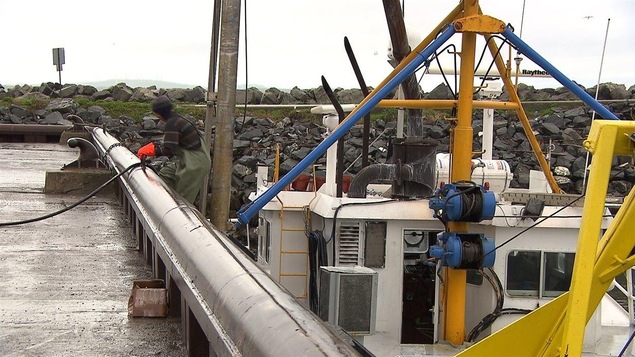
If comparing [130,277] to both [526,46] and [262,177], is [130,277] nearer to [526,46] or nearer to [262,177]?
[526,46]

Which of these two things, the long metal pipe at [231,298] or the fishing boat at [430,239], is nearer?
the long metal pipe at [231,298]

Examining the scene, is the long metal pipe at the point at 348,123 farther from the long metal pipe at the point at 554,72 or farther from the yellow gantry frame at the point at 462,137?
the long metal pipe at the point at 554,72

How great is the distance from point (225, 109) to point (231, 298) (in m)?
8.99

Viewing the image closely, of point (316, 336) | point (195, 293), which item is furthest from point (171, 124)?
point (316, 336)

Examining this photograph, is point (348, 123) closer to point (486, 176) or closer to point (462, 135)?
point (462, 135)

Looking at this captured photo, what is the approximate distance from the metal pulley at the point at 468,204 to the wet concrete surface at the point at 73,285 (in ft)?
11.3

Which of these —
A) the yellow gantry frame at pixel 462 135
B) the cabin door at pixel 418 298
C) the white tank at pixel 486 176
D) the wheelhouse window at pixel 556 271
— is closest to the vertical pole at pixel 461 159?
the yellow gantry frame at pixel 462 135

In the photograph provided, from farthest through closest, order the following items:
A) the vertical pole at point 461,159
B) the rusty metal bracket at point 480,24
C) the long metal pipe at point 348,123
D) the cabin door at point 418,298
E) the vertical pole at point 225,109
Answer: the cabin door at point 418,298, the vertical pole at point 225,109, the long metal pipe at point 348,123, the rusty metal bracket at point 480,24, the vertical pole at point 461,159

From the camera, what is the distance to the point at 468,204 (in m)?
9.91

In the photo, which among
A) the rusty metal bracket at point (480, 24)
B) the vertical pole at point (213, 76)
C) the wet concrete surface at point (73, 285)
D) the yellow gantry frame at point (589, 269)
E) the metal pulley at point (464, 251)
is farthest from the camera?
the vertical pole at point (213, 76)

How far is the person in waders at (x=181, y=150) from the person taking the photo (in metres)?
10.1

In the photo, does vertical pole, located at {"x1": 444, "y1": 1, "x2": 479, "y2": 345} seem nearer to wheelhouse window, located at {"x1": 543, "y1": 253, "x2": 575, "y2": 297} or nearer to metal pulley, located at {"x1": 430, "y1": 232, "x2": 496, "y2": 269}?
metal pulley, located at {"x1": 430, "y1": 232, "x2": 496, "y2": 269}

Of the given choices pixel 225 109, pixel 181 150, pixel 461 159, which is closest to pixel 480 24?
pixel 461 159

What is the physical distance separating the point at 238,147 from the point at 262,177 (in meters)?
20.3
